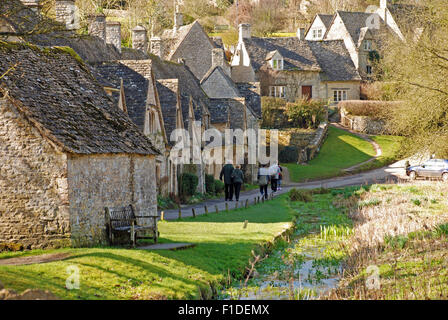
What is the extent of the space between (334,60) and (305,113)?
16.3 metres

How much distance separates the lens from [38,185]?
16281 millimetres

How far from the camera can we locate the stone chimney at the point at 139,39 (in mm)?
43594

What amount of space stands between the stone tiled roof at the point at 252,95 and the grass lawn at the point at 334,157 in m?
5.75

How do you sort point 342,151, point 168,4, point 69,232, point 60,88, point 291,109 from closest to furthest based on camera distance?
point 69,232, point 60,88, point 342,151, point 291,109, point 168,4

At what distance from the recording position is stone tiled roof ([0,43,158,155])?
54.2 ft

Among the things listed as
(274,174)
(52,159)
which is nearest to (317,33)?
(274,174)

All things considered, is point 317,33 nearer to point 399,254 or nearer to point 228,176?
point 228,176

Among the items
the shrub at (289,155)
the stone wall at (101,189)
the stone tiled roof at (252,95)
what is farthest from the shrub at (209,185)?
the shrub at (289,155)

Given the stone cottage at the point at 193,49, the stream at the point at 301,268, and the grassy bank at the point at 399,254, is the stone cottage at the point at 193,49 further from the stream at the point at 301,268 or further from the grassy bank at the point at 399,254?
the stream at the point at 301,268

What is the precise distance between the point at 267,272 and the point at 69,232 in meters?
5.16

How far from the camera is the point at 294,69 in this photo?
75438 millimetres

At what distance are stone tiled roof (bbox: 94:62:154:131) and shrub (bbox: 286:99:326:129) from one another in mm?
34922
